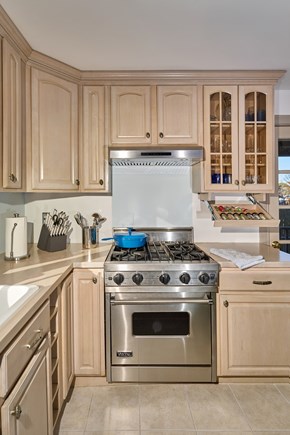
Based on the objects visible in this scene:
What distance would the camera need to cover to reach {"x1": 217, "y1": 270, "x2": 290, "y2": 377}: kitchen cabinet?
1.96 meters

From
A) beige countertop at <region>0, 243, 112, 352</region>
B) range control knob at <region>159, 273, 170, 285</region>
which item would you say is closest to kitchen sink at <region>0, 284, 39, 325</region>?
beige countertop at <region>0, 243, 112, 352</region>

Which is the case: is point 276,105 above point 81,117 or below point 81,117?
above

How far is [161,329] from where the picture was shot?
1.97 meters

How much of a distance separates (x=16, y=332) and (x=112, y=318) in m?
1.02

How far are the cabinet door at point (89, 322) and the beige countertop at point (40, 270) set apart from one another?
0.33 feet

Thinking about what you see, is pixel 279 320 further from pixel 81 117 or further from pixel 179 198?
pixel 81 117

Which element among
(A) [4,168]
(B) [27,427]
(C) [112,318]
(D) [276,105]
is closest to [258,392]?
(C) [112,318]

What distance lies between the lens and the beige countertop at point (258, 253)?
1962 millimetres

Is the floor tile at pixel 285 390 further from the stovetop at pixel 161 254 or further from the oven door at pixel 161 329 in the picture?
the stovetop at pixel 161 254

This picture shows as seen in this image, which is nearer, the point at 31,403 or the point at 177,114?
the point at 31,403

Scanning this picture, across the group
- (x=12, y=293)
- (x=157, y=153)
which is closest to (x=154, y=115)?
(x=157, y=153)

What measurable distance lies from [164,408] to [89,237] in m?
1.35

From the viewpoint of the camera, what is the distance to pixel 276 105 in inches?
104

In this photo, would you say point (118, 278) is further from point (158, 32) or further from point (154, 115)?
point (158, 32)
